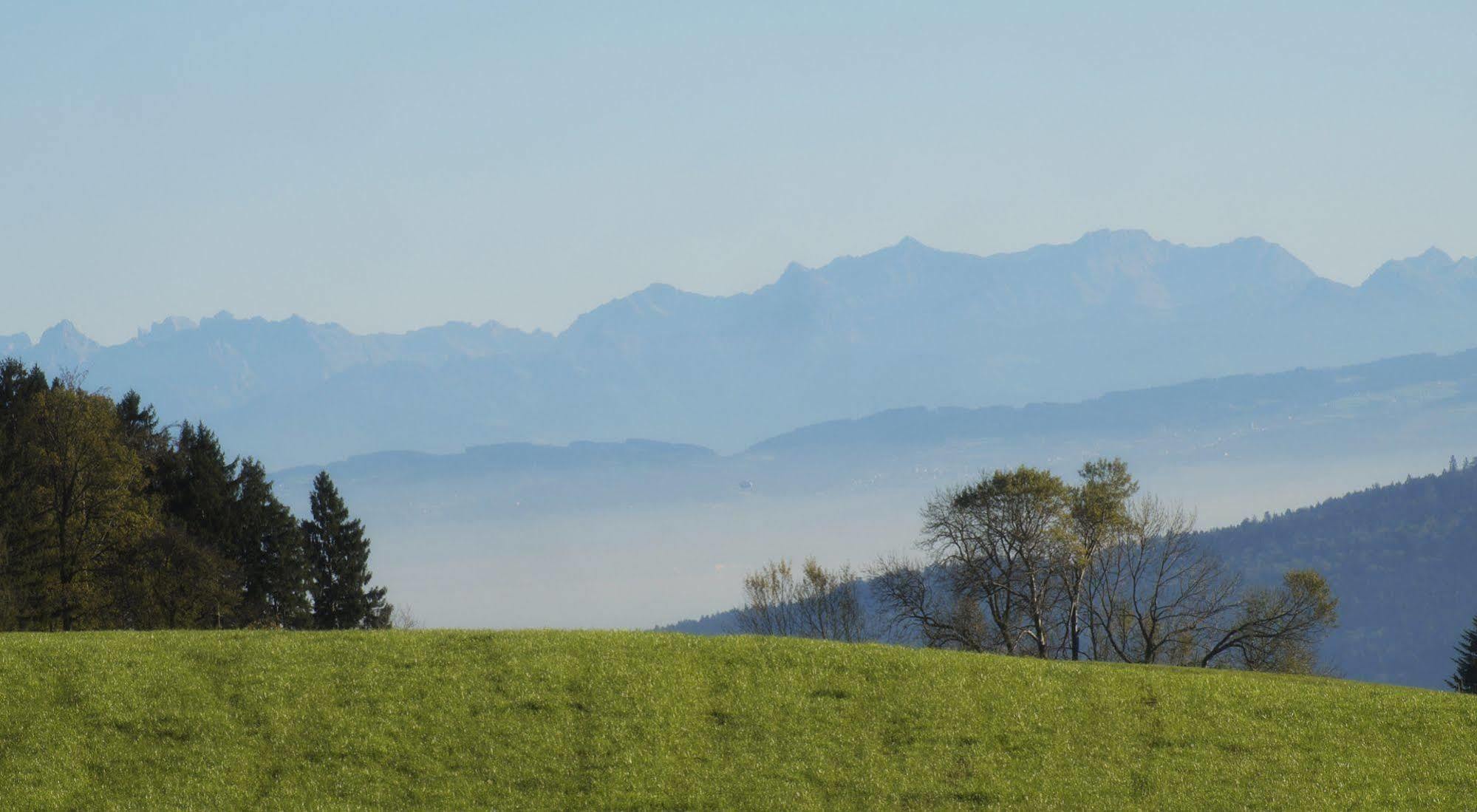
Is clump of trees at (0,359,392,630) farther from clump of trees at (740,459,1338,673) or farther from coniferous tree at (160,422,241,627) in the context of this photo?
clump of trees at (740,459,1338,673)

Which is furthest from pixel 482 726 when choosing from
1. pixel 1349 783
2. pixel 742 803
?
pixel 1349 783

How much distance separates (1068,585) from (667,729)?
4700cm

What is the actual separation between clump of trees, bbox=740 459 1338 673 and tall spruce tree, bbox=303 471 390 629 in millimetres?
50110

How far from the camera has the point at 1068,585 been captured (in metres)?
79.5

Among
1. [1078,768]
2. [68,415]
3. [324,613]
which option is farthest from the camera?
[324,613]

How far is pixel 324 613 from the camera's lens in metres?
112

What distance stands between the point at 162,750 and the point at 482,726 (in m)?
8.85

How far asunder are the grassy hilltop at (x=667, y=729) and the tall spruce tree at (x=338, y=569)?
223 ft

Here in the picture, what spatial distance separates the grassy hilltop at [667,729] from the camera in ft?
113

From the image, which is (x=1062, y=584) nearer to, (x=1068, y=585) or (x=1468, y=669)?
(x=1068, y=585)

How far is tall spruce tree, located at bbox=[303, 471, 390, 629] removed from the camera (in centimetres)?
11212

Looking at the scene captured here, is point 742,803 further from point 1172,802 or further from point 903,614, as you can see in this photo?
point 903,614

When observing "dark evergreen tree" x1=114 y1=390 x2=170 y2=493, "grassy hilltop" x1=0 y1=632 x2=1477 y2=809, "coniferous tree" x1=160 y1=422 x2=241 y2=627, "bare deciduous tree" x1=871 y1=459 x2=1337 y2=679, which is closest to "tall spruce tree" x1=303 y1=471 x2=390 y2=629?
"coniferous tree" x1=160 y1=422 x2=241 y2=627

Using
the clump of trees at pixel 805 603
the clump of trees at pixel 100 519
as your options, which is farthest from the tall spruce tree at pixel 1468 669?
the clump of trees at pixel 100 519
